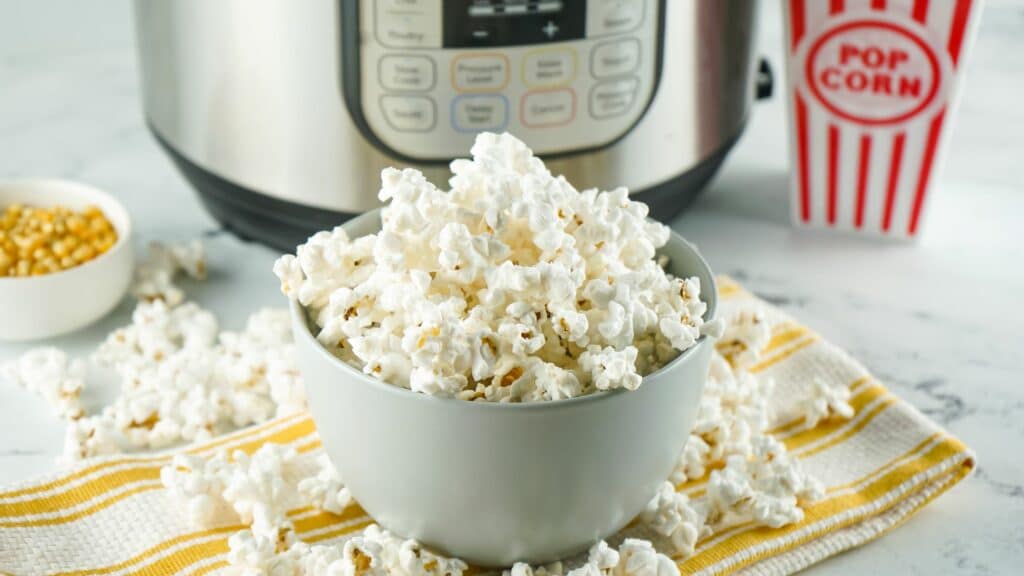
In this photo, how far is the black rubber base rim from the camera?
0.94 metres

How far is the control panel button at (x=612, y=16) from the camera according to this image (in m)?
0.85

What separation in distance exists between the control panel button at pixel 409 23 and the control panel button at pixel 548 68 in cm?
6

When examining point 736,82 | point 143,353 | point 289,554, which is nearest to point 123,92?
point 143,353

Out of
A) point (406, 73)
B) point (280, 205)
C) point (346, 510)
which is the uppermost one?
point (406, 73)

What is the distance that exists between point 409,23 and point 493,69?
6 centimetres

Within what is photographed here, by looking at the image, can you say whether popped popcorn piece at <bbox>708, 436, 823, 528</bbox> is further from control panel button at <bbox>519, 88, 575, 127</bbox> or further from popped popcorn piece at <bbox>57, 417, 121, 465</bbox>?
popped popcorn piece at <bbox>57, 417, 121, 465</bbox>

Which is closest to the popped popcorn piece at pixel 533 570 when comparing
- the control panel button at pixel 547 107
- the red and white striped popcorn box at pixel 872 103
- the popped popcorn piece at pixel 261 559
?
the popped popcorn piece at pixel 261 559

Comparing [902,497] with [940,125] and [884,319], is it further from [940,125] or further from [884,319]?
[940,125]

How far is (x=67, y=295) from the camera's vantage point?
90 centimetres

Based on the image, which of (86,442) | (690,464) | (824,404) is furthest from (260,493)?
(824,404)

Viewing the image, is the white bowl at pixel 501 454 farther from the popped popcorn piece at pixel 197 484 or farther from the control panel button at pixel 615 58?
the control panel button at pixel 615 58

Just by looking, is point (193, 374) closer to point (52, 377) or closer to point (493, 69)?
point (52, 377)

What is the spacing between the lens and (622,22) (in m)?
0.87

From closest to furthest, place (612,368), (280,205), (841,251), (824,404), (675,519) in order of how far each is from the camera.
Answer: (612,368) < (675,519) < (824,404) < (280,205) < (841,251)
